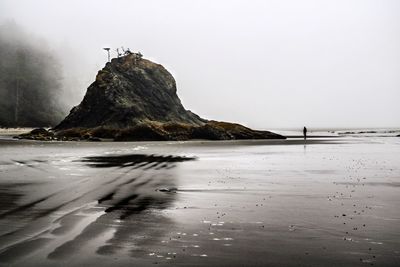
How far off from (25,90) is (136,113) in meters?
119

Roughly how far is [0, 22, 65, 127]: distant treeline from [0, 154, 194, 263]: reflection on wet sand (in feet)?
532

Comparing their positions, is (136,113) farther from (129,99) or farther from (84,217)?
(84,217)

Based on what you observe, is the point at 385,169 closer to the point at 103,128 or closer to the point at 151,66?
the point at 103,128

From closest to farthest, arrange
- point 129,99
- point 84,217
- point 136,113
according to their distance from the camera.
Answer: point 84,217 < point 136,113 < point 129,99

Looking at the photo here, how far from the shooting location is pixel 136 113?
81.9 meters

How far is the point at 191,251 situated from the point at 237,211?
3597 millimetres

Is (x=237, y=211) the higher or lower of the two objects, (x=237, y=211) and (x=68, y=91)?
the lower

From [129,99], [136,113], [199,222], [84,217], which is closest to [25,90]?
[129,99]

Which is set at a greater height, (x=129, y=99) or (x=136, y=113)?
(x=129, y=99)

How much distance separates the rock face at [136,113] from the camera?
240 feet

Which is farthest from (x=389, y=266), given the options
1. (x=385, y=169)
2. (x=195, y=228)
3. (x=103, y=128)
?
(x=103, y=128)

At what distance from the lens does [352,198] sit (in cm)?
1174

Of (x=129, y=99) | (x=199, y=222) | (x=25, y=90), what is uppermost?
(x=25, y=90)

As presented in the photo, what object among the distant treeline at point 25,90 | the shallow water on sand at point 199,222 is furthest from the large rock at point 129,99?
the distant treeline at point 25,90
